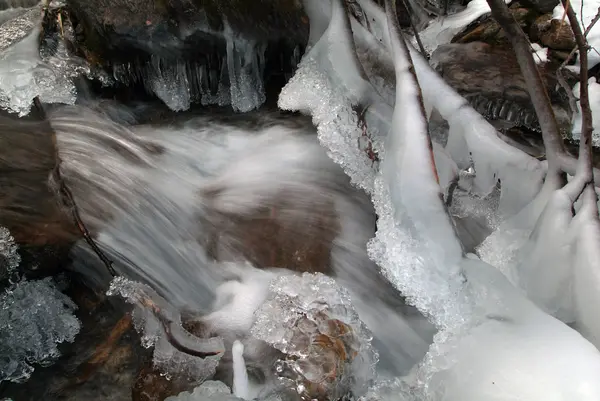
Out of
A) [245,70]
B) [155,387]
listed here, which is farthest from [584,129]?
[245,70]

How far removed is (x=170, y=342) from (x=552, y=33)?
3.22 m

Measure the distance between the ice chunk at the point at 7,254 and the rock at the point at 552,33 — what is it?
3567mm

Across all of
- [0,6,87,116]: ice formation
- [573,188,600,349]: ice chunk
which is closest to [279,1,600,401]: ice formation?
[573,188,600,349]: ice chunk

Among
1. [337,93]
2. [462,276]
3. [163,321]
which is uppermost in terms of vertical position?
[337,93]

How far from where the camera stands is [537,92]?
2035mm

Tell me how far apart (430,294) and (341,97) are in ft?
4.09

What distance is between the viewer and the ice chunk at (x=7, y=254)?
2322 mm

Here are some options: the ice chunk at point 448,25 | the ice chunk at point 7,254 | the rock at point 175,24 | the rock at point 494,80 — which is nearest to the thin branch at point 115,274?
the ice chunk at point 7,254

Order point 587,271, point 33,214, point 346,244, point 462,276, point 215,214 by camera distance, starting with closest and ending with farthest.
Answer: point 587,271 < point 462,276 < point 33,214 < point 346,244 < point 215,214

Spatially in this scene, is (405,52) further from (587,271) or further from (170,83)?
(170,83)

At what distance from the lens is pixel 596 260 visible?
162cm

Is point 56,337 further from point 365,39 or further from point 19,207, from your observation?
point 365,39

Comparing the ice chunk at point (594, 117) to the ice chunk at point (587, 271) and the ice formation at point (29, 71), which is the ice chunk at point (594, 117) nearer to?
the ice chunk at point (587, 271)

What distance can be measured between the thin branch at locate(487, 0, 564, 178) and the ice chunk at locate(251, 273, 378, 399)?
103cm
